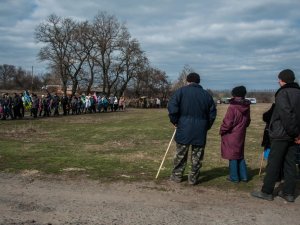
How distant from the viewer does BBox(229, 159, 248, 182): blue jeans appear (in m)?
8.65

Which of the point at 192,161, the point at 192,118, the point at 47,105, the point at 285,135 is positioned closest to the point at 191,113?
the point at 192,118

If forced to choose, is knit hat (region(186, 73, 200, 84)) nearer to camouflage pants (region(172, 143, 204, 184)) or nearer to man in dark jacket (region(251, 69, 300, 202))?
camouflage pants (region(172, 143, 204, 184))

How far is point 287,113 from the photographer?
275 inches

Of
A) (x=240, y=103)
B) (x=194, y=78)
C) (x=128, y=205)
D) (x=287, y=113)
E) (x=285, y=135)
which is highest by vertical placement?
(x=194, y=78)

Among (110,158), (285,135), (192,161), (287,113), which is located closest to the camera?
(287,113)

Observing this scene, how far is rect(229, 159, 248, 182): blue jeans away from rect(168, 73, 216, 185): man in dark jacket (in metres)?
0.74

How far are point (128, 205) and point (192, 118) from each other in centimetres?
220

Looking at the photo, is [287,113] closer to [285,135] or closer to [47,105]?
[285,135]

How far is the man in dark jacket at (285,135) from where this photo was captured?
23.1 feet

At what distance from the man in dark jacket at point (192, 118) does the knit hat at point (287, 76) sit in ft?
4.71

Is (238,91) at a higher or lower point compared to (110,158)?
higher

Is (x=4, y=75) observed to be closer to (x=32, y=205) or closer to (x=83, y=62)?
(x=83, y=62)

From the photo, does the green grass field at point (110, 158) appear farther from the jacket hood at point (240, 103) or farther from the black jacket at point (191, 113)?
the jacket hood at point (240, 103)

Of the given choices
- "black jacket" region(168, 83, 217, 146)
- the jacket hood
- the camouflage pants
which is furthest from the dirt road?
the jacket hood
